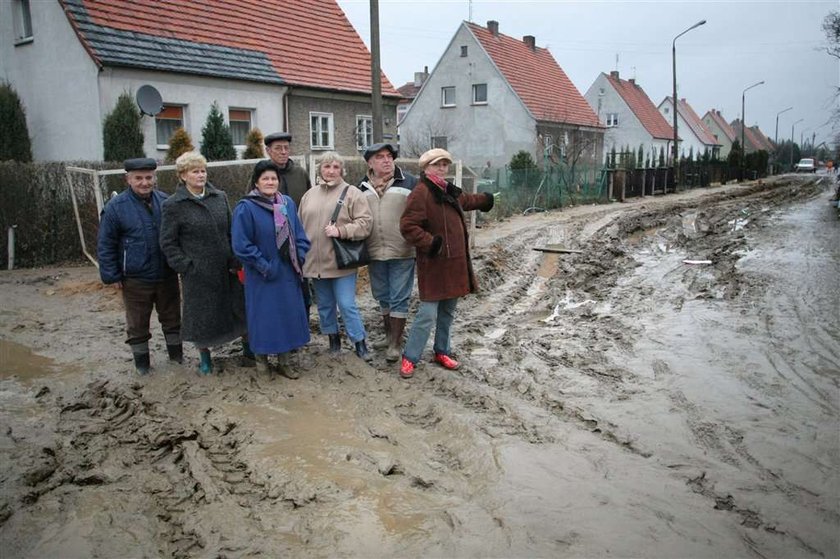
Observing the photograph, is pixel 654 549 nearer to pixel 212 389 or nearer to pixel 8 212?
pixel 212 389

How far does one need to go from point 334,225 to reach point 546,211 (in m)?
17.3

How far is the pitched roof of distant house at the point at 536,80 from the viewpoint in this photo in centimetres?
3541

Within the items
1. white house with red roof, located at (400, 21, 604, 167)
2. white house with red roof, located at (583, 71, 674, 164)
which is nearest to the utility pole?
white house with red roof, located at (400, 21, 604, 167)

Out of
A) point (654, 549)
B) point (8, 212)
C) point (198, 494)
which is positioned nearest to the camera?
point (654, 549)

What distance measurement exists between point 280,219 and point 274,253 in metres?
0.29

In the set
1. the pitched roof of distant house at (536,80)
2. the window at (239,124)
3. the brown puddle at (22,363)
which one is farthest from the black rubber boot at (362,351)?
the pitched roof of distant house at (536,80)

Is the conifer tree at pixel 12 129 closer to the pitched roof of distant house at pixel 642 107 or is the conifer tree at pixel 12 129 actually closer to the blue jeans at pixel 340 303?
the blue jeans at pixel 340 303

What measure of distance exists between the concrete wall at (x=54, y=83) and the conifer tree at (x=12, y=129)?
0.66 meters

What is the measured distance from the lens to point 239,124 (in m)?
18.9

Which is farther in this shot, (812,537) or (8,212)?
(8,212)

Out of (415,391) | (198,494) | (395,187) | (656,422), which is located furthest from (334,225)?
(656,422)

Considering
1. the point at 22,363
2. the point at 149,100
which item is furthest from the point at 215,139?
the point at 22,363

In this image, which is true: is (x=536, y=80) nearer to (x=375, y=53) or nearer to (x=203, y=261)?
(x=375, y=53)

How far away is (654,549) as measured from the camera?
127 inches
